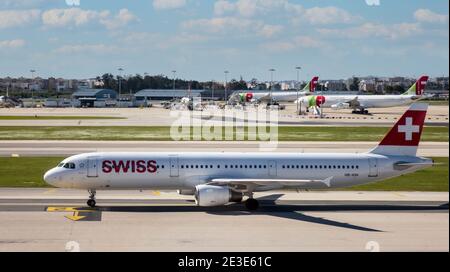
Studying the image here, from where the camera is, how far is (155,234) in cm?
3266

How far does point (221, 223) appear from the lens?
35.6 metres

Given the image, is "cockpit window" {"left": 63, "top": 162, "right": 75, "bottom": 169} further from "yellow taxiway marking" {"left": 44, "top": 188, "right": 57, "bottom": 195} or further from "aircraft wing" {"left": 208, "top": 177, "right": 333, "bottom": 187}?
"aircraft wing" {"left": 208, "top": 177, "right": 333, "bottom": 187}

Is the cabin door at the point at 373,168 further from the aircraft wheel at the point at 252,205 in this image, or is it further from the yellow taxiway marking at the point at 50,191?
the yellow taxiway marking at the point at 50,191

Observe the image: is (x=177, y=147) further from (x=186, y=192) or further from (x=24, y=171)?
(x=186, y=192)

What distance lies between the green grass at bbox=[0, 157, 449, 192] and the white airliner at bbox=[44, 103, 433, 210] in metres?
7.48

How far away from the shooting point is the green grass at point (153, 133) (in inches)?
3509

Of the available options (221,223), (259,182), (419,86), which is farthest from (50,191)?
(419,86)

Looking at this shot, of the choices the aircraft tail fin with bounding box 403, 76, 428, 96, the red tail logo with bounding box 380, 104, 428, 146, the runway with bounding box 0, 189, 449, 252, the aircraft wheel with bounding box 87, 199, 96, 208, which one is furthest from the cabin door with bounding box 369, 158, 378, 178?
the aircraft tail fin with bounding box 403, 76, 428, 96

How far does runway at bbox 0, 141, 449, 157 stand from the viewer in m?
72.6

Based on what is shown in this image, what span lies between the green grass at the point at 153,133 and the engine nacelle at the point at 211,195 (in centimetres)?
4957

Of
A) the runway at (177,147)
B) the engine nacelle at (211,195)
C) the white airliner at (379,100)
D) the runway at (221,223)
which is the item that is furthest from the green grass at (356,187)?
the white airliner at (379,100)

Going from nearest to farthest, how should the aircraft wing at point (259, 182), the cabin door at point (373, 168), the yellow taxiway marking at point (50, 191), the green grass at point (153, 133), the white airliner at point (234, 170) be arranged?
1. the aircraft wing at point (259, 182)
2. the white airliner at point (234, 170)
3. the cabin door at point (373, 168)
4. the yellow taxiway marking at point (50, 191)
5. the green grass at point (153, 133)
